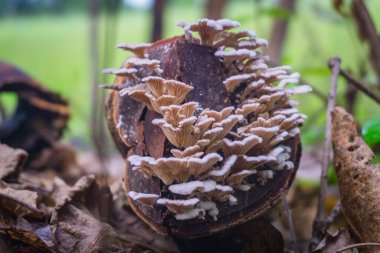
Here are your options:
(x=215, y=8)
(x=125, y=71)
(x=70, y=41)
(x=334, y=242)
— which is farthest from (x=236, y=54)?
(x=70, y=41)

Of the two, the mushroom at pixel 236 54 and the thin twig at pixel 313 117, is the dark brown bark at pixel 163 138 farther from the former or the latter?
the thin twig at pixel 313 117

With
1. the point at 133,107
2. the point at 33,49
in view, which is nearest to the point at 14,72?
the point at 133,107

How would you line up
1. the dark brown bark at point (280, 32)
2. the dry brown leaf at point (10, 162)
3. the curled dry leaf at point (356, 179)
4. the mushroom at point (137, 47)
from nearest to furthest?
1. the curled dry leaf at point (356, 179)
2. the mushroom at point (137, 47)
3. the dry brown leaf at point (10, 162)
4. the dark brown bark at point (280, 32)

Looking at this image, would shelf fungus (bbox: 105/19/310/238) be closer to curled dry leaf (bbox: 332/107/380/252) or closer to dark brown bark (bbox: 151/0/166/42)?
curled dry leaf (bbox: 332/107/380/252)

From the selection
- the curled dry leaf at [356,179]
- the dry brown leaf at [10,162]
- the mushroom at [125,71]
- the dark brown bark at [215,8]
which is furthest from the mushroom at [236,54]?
the dark brown bark at [215,8]

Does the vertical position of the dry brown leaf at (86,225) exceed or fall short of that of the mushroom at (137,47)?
it falls short
